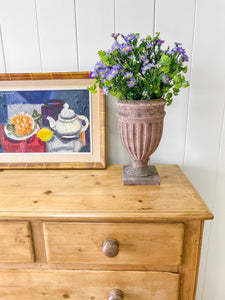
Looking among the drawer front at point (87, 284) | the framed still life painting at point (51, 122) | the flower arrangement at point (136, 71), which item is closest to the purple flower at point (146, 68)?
the flower arrangement at point (136, 71)

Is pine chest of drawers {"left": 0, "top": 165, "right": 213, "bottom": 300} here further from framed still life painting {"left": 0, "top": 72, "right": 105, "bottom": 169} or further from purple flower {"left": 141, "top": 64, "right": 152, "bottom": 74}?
purple flower {"left": 141, "top": 64, "right": 152, "bottom": 74}

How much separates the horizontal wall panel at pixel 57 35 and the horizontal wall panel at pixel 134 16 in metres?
0.19

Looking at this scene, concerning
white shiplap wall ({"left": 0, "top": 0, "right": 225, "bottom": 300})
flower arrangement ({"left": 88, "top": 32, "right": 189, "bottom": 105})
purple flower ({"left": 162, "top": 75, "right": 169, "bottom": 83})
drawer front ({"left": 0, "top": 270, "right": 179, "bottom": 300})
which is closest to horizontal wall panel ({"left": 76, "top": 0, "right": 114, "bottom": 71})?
white shiplap wall ({"left": 0, "top": 0, "right": 225, "bottom": 300})

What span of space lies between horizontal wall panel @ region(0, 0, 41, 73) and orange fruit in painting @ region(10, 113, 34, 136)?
21 centimetres

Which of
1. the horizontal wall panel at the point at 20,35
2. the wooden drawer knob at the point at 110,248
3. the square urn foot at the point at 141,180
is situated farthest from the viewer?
the horizontal wall panel at the point at 20,35

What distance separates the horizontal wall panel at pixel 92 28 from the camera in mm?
984

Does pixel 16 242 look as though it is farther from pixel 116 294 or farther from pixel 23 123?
pixel 23 123

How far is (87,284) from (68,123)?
63 centimetres

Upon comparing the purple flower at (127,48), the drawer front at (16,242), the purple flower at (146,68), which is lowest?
the drawer front at (16,242)

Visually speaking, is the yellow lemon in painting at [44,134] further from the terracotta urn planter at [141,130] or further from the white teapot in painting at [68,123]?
the terracotta urn planter at [141,130]

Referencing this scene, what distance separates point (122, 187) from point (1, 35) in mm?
822

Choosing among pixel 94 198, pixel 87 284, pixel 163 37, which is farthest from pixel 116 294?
pixel 163 37

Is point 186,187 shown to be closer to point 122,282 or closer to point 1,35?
point 122,282

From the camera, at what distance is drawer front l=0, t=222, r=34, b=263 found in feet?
2.49
